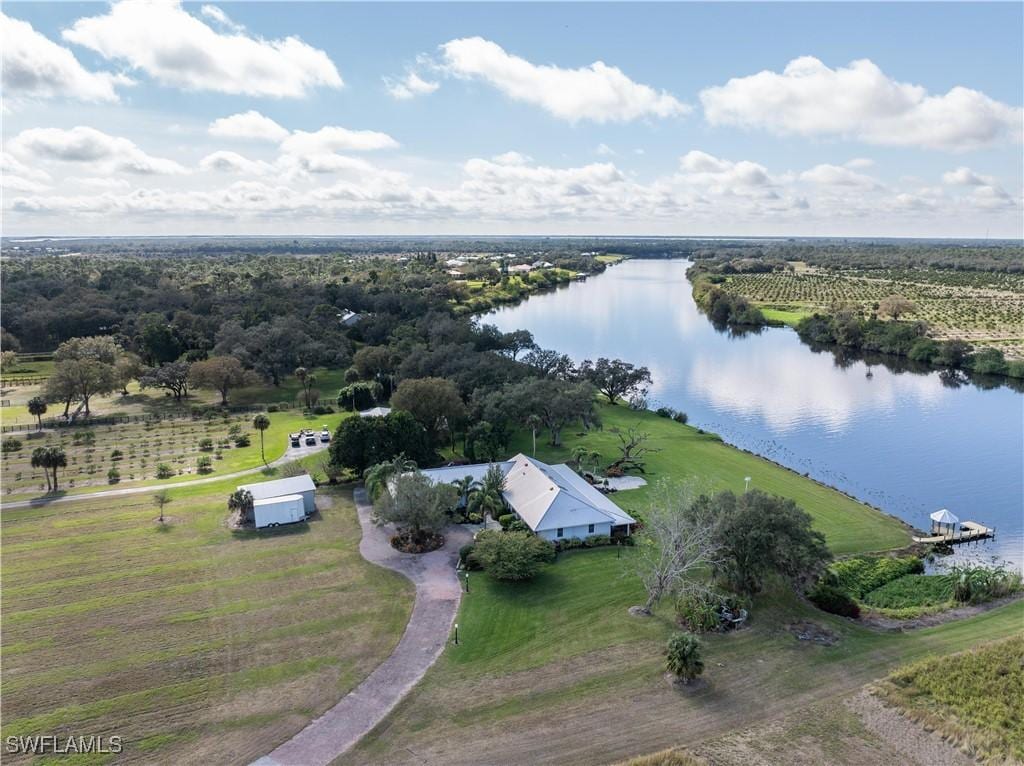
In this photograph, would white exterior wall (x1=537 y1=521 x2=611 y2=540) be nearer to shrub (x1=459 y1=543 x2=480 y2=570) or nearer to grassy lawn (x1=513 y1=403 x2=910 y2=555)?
shrub (x1=459 y1=543 x2=480 y2=570)

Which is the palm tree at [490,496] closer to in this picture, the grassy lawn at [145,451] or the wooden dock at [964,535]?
the grassy lawn at [145,451]

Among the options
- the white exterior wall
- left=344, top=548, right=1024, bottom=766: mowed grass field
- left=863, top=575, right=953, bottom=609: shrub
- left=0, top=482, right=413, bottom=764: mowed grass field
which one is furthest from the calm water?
left=0, top=482, right=413, bottom=764: mowed grass field

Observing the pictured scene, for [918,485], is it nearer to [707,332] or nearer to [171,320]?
[707,332]

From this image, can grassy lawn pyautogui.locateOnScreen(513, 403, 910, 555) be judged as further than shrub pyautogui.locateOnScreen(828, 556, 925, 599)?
Yes

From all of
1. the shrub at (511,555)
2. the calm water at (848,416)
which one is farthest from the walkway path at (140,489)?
the calm water at (848,416)

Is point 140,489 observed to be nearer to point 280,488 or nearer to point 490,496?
point 280,488

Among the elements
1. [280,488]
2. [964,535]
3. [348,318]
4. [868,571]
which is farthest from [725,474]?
[348,318]

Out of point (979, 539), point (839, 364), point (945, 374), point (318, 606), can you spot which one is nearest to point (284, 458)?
point (318, 606)
